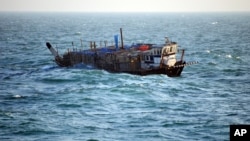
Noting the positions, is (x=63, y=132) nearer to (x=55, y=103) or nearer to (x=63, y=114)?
(x=63, y=114)

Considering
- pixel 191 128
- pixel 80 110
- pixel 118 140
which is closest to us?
pixel 118 140

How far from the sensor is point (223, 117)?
45406mm

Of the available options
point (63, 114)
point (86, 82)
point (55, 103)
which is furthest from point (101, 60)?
point (63, 114)

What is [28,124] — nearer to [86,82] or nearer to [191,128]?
[191,128]

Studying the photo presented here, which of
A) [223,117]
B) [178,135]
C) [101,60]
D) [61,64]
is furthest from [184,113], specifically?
[61,64]

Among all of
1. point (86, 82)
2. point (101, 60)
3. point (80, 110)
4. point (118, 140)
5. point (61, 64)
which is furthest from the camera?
point (61, 64)

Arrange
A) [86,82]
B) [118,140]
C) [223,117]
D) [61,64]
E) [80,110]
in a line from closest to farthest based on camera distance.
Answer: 1. [118,140]
2. [223,117]
3. [80,110]
4. [86,82]
5. [61,64]

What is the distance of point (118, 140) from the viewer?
38.5 metres

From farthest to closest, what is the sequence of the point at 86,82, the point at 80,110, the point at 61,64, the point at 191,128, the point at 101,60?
the point at 61,64
the point at 101,60
the point at 86,82
the point at 80,110
the point at 191,128

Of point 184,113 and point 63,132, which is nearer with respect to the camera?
point 63,132

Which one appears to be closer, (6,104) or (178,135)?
(178,135)

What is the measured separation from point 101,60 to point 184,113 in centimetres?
2730

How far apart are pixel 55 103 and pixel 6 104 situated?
19.1 feet

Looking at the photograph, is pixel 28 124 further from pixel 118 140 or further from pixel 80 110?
pixel 118 140
